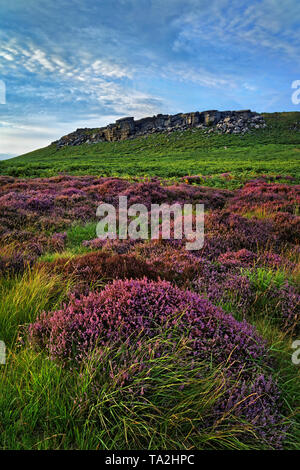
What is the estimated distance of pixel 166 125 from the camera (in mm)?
122000

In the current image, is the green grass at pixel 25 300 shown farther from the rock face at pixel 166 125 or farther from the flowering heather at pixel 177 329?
the rock face at pixel 166 125

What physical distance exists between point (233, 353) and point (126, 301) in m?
1.10

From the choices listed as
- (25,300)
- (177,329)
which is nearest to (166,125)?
(25,300)

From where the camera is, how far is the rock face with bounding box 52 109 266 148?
10071 cm

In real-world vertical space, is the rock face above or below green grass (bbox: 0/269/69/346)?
above

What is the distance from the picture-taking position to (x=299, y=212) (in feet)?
28.7

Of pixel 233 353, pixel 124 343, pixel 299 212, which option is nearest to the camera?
pixel 124 343

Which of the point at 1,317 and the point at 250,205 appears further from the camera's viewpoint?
the point at 250,205

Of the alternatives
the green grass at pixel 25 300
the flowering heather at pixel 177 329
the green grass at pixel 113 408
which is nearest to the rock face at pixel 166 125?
the green grass at pixel 25 300

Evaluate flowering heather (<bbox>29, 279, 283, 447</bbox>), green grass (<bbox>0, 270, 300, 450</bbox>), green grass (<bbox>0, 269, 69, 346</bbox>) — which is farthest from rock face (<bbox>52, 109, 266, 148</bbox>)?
green grass (<bbox>0, 270, 300, 450</bbox>)

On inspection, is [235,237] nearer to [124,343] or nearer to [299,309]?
[299,309]

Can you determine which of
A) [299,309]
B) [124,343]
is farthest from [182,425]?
[299,309]

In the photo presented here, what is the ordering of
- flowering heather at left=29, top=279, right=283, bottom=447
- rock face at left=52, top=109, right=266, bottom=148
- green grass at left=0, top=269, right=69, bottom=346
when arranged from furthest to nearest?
1. rock face at left=52, top=109, right=266, bottom=148
2. green grass at left=0, top=269, right=69, bottom=346
3. flowering heather at left=29, top=279, right=283, bottom=447

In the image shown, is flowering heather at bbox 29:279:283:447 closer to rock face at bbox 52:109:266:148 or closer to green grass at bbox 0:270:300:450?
green grass at bbox 0:270:300:450
